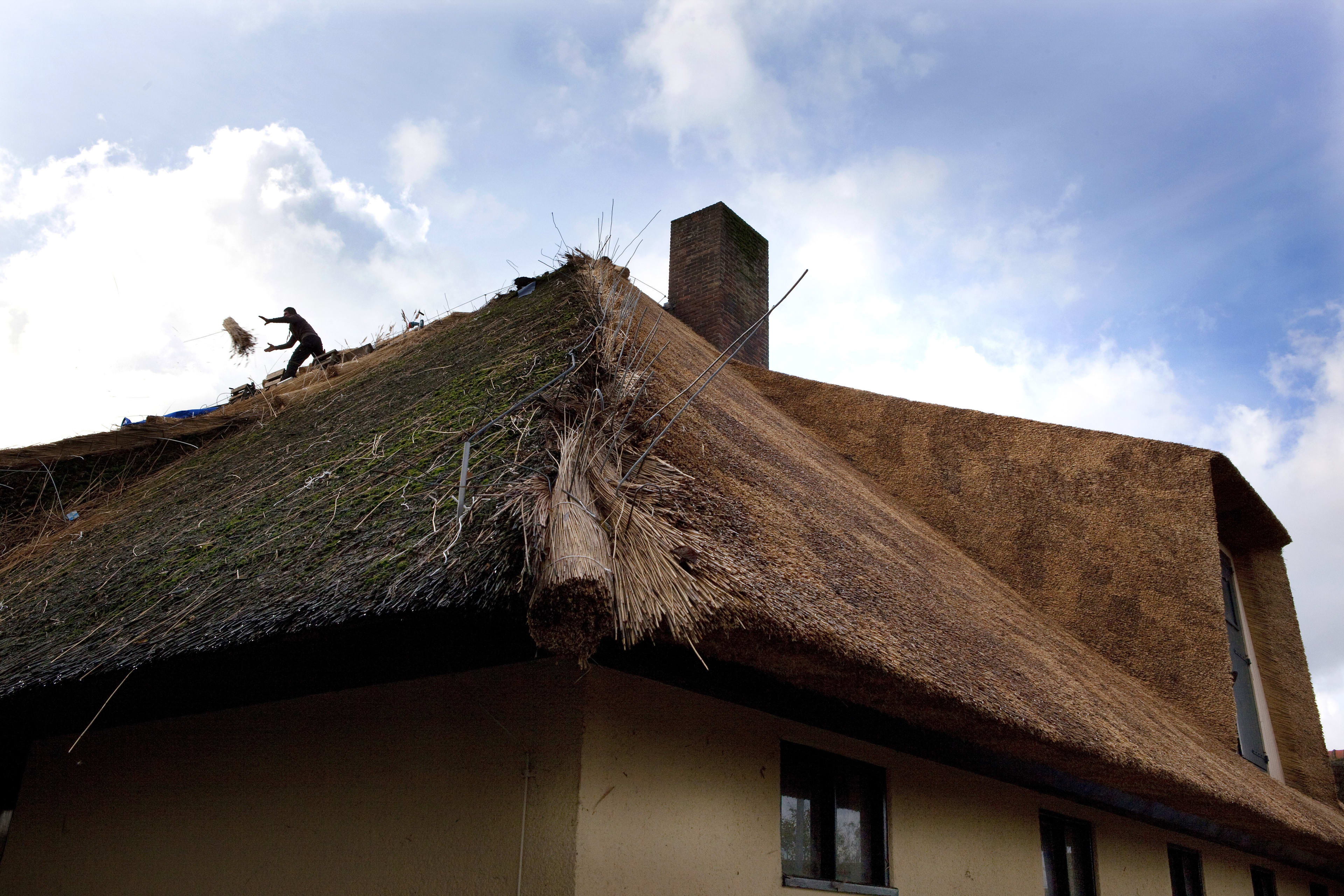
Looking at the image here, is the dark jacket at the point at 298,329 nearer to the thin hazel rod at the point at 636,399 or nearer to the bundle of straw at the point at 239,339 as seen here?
the bundle of straw at the point at 239,339

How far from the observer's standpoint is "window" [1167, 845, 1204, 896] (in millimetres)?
6730

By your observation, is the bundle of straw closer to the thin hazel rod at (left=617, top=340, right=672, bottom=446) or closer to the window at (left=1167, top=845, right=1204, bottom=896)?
the thin hazel rod at (left=617, top=340, right=672, bottom=446)

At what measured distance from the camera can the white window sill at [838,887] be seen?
3.52 meters

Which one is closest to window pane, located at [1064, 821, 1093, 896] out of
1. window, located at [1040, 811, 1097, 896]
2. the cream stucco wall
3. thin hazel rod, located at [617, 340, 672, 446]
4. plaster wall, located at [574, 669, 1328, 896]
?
window, located at [1040, 811, 1097, 896]

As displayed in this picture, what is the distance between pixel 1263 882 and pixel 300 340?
10.0 meters

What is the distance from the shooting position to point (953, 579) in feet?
17.4

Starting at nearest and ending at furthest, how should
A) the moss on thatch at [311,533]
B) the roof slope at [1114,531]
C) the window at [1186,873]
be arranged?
the moss on thatch at [311,533] < the window at [1186,873] < the roof slope at [1114,531]

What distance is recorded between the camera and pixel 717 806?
3258 millimetres

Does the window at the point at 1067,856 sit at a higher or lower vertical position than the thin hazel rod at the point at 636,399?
lower

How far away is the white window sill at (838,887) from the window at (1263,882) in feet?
19.1

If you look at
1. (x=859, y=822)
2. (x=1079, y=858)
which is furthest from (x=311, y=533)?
(x=1079, y=858)

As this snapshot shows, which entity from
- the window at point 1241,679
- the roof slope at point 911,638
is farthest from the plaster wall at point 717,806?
the window at point 1241,679

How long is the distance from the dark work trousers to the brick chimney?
4046 mm

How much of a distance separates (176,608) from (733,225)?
28.4 feet
